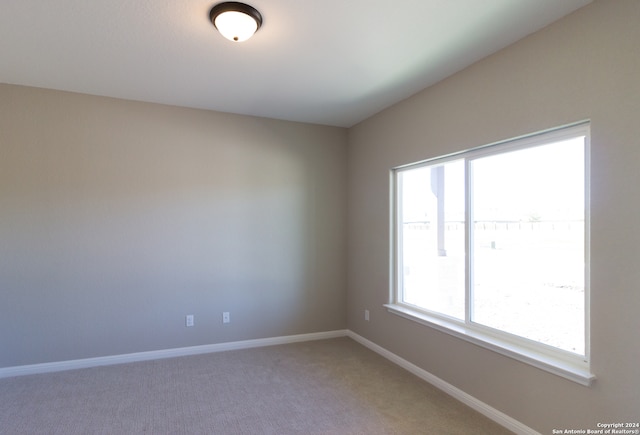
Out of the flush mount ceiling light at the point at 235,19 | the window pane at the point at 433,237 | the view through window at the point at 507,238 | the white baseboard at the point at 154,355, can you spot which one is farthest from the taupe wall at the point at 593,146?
the flush mount ceiling light at the point at 235,19

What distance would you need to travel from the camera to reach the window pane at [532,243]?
2182mm

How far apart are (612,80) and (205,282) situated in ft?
12.5

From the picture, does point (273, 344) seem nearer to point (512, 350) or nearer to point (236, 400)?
point (236, 400)

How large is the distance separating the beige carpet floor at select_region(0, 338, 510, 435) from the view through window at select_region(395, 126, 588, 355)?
0.78 m

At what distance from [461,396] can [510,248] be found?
124 cm

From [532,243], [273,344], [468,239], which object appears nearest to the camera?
[532,243]

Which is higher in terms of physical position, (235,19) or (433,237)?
(235,19)

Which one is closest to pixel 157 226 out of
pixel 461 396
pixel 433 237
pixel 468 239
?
pixel 433 237

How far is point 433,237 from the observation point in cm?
334

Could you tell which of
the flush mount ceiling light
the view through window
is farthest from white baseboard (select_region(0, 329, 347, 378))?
the flush mount ceiling light

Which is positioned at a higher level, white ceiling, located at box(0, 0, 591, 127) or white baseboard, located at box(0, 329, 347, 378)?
white ceiling, located at box(0, 0, 591, 127)

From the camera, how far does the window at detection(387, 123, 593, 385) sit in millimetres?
2170

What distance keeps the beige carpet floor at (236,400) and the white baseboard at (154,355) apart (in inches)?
3.6

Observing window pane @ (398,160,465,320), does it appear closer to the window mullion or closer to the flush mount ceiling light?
the window mullion
